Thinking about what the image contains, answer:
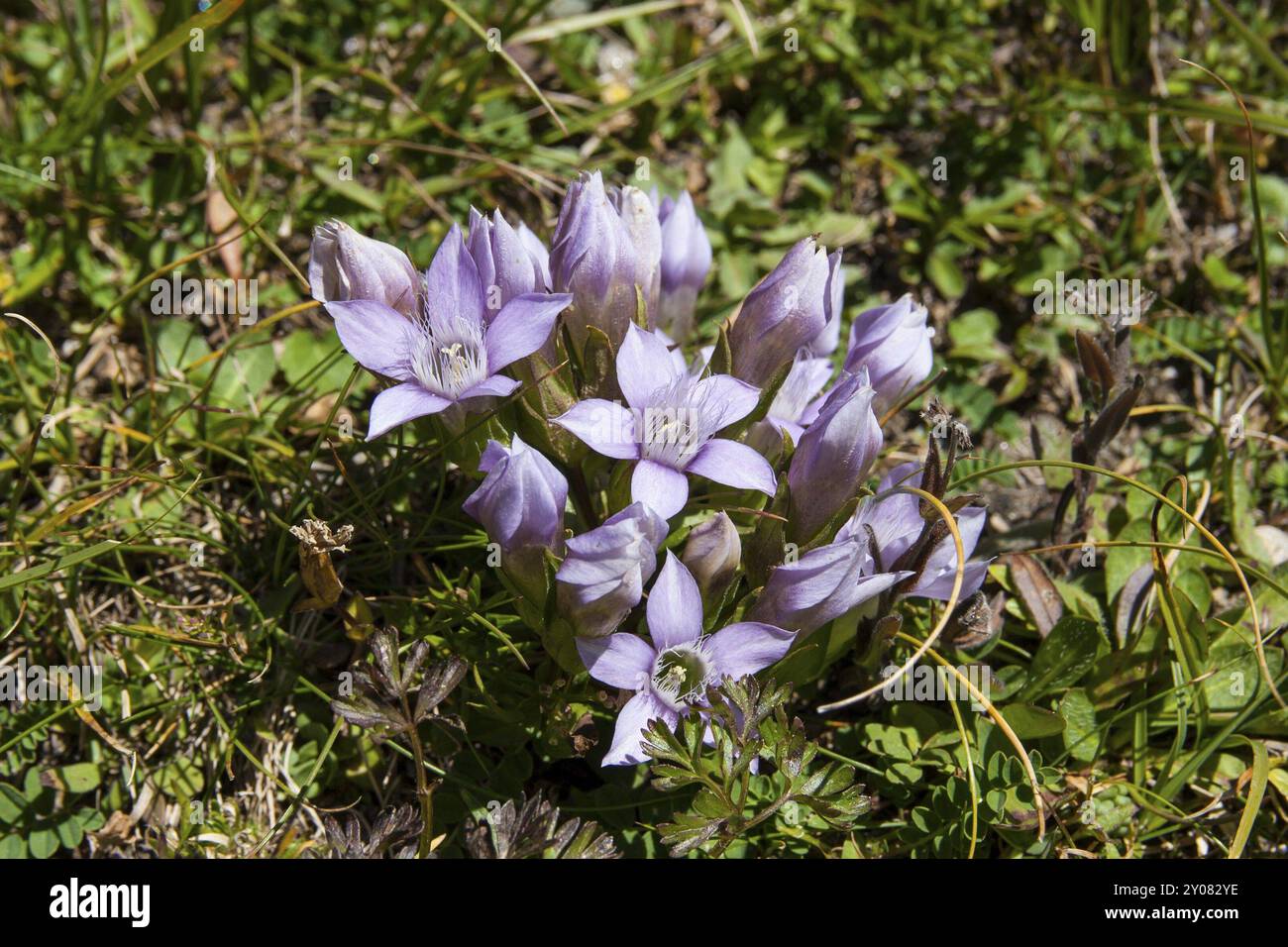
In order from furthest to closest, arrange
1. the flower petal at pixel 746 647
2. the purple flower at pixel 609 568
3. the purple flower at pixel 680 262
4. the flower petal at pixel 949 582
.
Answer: the purple flower at pixel 680 262, the flower petal at pixel 949 582, the flower petal at pixel 746 647, the purple flower at pixel 609 568

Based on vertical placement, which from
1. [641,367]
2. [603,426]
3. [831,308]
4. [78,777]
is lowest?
[78,777]

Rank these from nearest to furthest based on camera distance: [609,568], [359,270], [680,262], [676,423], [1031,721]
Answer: [609,568], [676,423], [359,270], [1031,721], [680,262]

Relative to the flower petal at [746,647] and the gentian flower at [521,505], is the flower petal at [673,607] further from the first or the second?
the gentian flower at [521,505]

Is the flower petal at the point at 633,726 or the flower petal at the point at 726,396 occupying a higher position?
the flower petal at the point at 726,396

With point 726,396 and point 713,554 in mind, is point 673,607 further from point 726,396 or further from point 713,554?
point 726,396

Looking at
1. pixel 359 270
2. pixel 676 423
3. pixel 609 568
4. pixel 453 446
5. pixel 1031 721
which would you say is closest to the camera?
pixel 609 568

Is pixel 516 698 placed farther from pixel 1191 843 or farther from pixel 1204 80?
pixel 1204 80

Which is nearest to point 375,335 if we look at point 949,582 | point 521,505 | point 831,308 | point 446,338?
point 446,338

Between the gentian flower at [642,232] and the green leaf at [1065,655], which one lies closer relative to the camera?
the gentian flower at [642,232]

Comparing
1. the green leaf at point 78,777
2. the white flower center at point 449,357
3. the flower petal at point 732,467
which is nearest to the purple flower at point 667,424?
the flower petal at point 732,467
